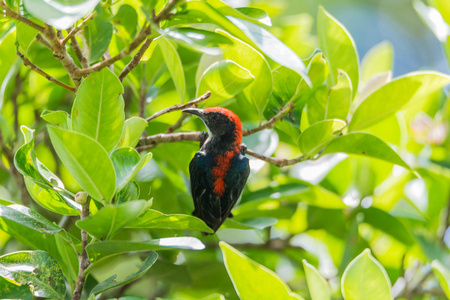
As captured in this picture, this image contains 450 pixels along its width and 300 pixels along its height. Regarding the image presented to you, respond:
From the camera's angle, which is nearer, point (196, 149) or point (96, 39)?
point (96, 39)

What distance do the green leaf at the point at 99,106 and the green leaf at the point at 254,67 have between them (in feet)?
1.03

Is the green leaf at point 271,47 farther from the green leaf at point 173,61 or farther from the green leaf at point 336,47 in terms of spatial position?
the green leaf at point 336,47

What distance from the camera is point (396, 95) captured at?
144 cm

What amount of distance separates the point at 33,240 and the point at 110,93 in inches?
18.8

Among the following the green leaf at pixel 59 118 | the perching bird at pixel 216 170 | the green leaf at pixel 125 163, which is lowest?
the perching bird at pixel 216 170

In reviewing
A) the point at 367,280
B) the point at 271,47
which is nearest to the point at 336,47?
the point at 271,47

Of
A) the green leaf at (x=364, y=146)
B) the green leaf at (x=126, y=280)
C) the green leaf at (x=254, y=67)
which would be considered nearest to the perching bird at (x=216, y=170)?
the green leaf at (x=254, y=67)

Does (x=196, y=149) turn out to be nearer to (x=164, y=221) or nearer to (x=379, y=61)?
(x=164, y=221)

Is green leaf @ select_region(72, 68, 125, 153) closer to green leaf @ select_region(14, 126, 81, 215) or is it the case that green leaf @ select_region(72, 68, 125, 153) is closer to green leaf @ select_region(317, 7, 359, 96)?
green leaf @ select_region(14, 126, 81, 215)

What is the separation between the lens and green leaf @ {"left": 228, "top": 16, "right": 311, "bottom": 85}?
3.40 feet

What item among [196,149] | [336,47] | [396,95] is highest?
[336,47]

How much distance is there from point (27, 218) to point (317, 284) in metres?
0.61

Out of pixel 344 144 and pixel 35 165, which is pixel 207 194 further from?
pixel 35 165

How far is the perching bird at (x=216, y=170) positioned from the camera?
1.43 meters
